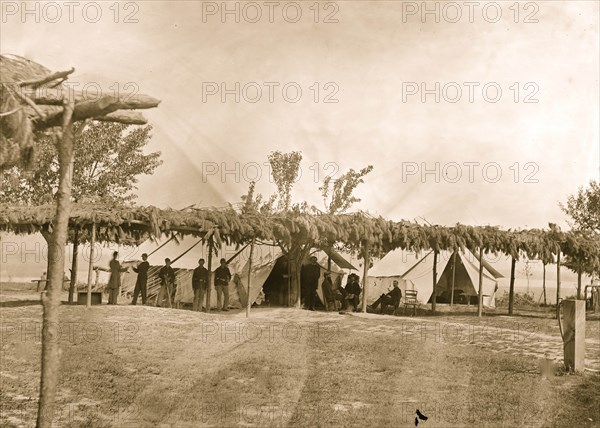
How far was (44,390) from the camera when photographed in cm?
493

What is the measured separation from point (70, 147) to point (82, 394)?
401 cm

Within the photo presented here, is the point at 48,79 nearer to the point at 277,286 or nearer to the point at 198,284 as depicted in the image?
the point at 198,284

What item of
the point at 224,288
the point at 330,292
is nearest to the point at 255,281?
the point at 330,292

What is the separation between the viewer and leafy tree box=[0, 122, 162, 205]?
26.7 m

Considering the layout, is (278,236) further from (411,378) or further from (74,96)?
(74,96)

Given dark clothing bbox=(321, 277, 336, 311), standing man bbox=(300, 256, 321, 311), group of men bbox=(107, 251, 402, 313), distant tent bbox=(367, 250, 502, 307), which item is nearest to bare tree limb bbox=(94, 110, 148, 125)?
group of men bbox=(107, 251, 402, 313)

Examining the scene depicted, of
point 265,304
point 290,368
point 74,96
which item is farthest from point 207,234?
point 74,96

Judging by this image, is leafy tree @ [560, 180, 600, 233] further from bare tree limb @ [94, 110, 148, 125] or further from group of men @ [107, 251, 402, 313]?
bare tree limb @ [94, 110, 148, 125]

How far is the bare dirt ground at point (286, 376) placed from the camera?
7.26 metres

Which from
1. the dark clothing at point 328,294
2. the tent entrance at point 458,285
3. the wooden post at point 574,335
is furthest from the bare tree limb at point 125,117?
the tent entrance at point 458,285

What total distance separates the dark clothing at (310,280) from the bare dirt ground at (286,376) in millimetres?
5580

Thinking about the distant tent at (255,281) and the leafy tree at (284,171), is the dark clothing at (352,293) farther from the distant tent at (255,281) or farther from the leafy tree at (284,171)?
the leafy tree at (284,171)

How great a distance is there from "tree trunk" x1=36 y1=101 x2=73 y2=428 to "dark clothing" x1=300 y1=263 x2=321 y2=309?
1504cm

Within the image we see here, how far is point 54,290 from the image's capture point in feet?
16.3
